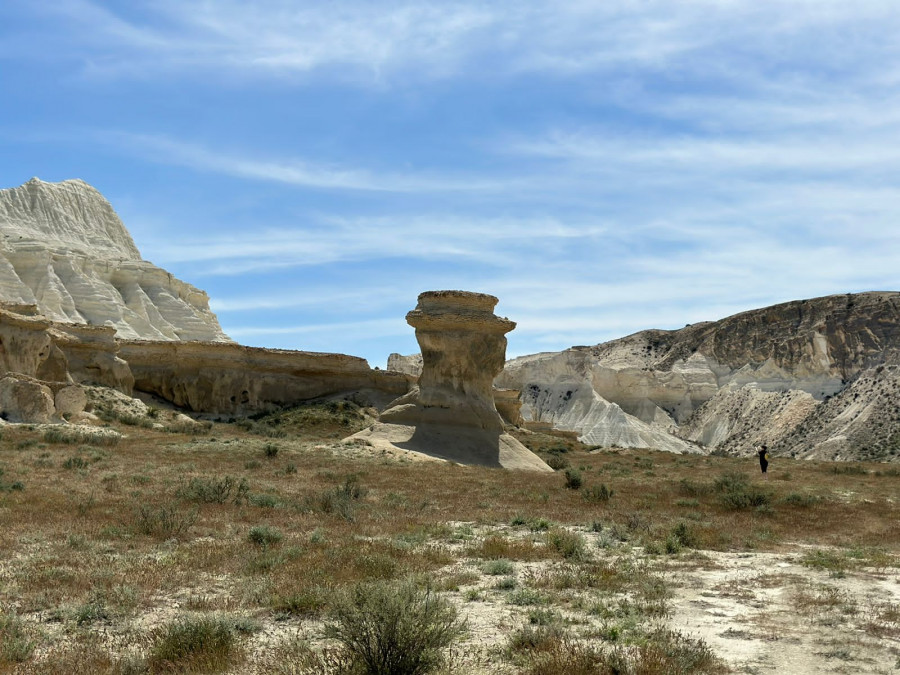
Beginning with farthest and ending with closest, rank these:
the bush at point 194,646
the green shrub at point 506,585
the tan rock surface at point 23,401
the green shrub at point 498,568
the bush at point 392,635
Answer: the tan rock surface at point 23,401 < the green shrub at point 498,568 < the green shrub at point 506,585 < the bush at point 194,646 < the bush at point 392,635

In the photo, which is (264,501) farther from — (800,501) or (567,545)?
(800,501)

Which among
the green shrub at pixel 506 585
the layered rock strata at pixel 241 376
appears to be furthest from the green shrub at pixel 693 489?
the layered rock strata at pixel 241 376

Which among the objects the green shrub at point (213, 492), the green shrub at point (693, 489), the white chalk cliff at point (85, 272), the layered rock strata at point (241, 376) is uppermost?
the white chalk cliff at point (85, 272)

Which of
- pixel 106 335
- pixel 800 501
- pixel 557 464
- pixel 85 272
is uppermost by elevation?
pixel 85 272

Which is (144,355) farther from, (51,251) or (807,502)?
(807,502)

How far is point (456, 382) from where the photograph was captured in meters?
27.3

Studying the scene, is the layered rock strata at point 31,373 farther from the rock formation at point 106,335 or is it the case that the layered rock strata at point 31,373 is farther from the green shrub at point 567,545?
the green shrub at point 567,545

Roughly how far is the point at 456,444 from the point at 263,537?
16326 millimetres

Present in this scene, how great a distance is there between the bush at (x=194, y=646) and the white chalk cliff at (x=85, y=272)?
48.2 m

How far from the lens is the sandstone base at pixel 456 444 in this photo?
25.0m

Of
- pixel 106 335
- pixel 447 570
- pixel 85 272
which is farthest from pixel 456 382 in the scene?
pixel 85 272

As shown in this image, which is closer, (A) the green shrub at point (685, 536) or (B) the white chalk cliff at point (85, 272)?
(A) the green shrub at point (685, 536)

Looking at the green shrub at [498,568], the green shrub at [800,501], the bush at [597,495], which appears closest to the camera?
the green shrub at [498,568]

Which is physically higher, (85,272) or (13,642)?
(85,272)
